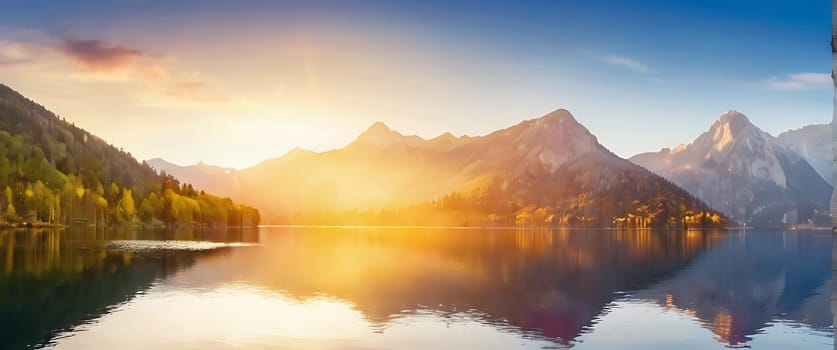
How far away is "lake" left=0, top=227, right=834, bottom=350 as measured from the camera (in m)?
65.6

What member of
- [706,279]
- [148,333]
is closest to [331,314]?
[148,333]

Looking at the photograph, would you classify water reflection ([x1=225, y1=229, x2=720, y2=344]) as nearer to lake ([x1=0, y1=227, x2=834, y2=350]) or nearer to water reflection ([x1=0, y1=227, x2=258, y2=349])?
lake ([x1=0, y1=227, x2=834, y2=350])

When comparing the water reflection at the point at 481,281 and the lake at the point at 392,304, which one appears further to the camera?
the water reflection at the point at 481,281

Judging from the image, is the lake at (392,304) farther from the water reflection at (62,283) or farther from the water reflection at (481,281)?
the water reflection at (481,281)

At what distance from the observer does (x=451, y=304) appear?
89125 millimetres

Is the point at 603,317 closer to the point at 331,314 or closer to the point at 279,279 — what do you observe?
the point at 331,314

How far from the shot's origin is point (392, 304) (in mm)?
88938

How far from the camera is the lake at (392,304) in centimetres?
6556

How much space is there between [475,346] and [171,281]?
199 feet

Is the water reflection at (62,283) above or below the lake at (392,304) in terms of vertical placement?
above

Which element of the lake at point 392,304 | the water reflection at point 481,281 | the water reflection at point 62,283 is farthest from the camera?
the water reflection at point 481,281

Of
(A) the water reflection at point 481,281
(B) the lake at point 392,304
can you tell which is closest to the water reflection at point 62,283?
(B) the lake at point 392,304

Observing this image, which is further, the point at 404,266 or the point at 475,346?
the point at 404,266

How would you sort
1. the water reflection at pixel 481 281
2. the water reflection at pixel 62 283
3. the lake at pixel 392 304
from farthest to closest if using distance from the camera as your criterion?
the water reflection at pixel 481 281, the lake at pixel 392 304, the water reflection at pixel 62 283
